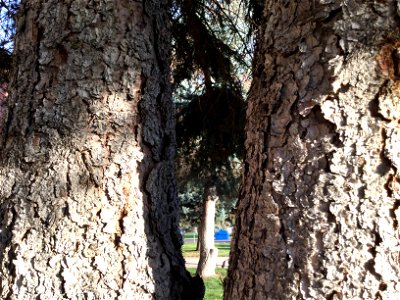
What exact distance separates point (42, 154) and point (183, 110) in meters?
2.33

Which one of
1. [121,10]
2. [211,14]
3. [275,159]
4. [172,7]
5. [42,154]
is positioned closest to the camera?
[275,159]

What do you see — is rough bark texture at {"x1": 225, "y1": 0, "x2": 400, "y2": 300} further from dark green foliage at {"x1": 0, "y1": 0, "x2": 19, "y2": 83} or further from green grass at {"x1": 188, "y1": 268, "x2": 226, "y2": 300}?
green grass at {"x1": 188, "y1": 268, "x2": 226, "y2": 300}

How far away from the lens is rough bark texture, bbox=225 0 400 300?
3.85 feet

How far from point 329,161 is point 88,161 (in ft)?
2.68

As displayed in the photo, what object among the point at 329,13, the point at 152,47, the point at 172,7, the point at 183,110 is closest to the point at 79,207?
the point at 152,47

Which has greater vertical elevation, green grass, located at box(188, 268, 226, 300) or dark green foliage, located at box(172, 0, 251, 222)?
dark green foliage, located at box(172, 0, 251, 222)

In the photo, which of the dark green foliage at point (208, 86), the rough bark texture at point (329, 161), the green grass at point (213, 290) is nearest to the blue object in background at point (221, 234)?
the green grass at point (213, 290)

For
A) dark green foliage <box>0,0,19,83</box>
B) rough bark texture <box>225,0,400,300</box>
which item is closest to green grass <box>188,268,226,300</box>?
dark green foliage <box>0,0,19,83</box>

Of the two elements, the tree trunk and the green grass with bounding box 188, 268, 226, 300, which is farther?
the tree trunk

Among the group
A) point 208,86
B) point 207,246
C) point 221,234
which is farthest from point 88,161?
point 221,234

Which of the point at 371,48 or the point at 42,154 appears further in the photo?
Result: the point at 42,154

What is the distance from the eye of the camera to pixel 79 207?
1.58 metres

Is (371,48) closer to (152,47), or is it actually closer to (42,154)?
(152,47)

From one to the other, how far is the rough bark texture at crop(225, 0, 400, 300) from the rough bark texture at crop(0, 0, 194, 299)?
1.44 feet
